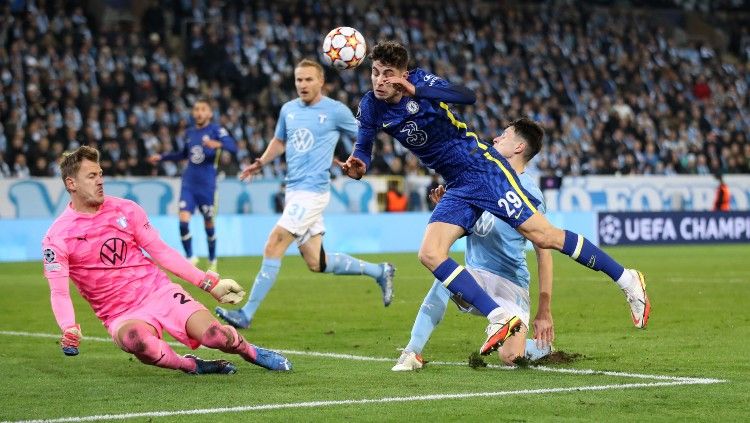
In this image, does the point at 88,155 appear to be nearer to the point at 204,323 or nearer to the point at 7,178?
the point at 204,323

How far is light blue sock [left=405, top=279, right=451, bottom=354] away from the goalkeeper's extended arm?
1321mm

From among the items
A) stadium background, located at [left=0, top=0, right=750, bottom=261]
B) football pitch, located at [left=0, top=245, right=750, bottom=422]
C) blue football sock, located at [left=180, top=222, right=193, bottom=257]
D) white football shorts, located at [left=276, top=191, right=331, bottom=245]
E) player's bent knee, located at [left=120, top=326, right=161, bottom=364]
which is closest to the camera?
football pitch, located at [left=0, top=245, right=750, bottom=422]

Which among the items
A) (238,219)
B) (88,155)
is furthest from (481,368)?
(238,219)

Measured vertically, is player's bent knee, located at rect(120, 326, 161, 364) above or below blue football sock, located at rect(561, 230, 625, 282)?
below

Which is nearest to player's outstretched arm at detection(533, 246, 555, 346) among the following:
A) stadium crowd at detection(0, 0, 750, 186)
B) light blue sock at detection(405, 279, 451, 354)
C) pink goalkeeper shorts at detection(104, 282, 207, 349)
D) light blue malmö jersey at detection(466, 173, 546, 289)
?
light blue malmö jersey at detection(466, 173, 546, 289)

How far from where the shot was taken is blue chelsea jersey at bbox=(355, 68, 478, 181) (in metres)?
8.13

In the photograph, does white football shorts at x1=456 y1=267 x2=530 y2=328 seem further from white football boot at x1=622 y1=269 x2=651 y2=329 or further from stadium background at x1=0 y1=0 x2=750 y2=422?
white football boot at x1=622 y1=269 x2=651 y2=329

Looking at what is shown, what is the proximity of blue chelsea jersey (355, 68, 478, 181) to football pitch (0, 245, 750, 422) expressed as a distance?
136cm

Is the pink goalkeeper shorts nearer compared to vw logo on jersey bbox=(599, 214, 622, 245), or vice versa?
the pink goalkeeper shorts

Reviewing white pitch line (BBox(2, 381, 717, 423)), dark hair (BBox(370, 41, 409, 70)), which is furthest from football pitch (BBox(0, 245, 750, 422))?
dark hair (BBox(370, 41, 409, 70))

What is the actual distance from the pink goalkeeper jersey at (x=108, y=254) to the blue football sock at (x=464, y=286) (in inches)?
68.6

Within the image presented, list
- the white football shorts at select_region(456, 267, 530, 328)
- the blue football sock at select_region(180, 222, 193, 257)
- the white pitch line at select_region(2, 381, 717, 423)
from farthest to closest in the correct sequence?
1. the blue football sock at select_region(180, 222, 193, 257)
2. the white football shorts at select_region(456, 267, 530, 328)
3. the white pitch line at select_region(2, 381, 717, 423)

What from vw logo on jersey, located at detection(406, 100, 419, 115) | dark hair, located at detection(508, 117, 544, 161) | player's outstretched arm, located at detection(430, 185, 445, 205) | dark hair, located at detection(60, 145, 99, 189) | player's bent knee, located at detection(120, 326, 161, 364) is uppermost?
vw logo on jersey, located at detection(406, 100, 419, 115)

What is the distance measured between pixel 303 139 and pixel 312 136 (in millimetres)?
89
